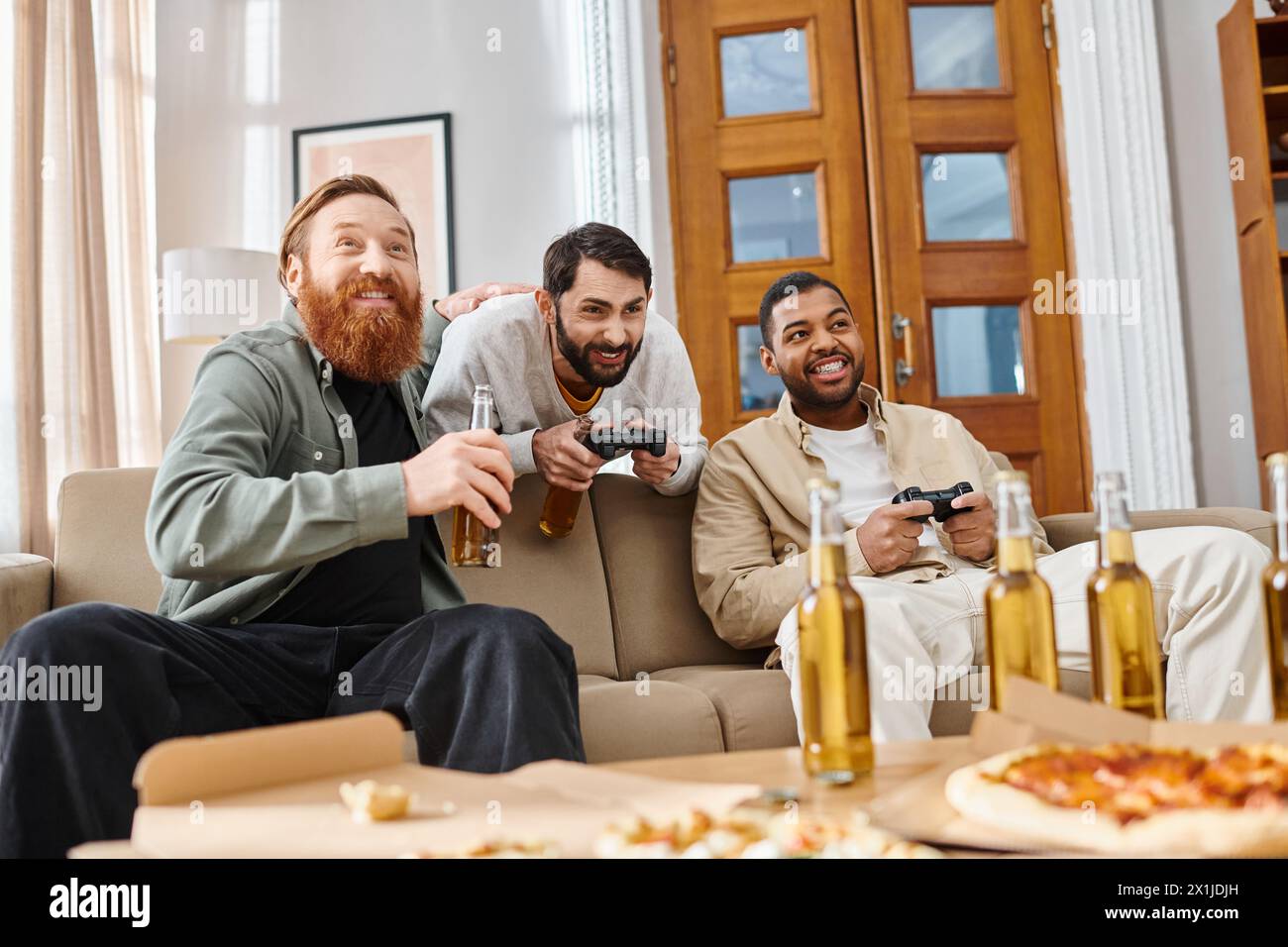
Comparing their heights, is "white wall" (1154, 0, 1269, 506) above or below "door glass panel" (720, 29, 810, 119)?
below

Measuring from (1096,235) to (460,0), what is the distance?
238 cm

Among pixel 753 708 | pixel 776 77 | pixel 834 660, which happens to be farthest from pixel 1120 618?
pixel 776 77

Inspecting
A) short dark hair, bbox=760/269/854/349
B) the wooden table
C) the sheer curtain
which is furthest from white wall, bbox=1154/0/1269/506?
the sheer curtain

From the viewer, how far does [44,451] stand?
122 inches

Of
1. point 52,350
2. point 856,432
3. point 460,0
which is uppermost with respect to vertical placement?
point 460,0

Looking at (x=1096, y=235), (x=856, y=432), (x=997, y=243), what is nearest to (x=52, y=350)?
(x=856, y=432)

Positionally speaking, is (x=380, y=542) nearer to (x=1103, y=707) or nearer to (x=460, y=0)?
(x=1103, y=707)

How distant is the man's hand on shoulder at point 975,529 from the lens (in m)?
2.08

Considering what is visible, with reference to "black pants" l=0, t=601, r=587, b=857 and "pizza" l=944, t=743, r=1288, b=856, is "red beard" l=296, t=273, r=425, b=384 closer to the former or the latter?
"black pants" l=0, t=601, r=587, b=857

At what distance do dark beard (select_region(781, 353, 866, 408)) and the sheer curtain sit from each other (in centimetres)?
200

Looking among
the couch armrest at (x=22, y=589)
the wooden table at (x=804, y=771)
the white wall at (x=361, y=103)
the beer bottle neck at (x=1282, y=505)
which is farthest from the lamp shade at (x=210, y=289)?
the beer bottle neck at (x=1282, y=505)

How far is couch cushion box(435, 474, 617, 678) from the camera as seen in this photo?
213 cm

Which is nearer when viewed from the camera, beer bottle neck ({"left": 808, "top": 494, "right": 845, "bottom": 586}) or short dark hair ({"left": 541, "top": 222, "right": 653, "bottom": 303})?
beer bottle neck ({"left": 808, "top": 494, "right": 845, "bottom": 586})

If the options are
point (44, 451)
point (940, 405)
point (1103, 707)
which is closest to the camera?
point (1103, 707)
